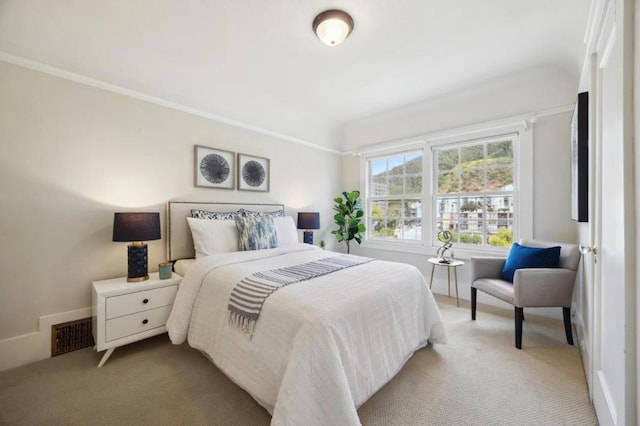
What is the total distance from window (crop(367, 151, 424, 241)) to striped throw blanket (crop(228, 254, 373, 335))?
2190 millimetres

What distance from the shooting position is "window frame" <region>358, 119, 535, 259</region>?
→ 9.50 ft

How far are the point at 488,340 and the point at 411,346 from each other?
3.11ft

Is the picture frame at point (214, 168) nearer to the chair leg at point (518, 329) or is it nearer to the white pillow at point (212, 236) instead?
the white pillow at point (212, 236)

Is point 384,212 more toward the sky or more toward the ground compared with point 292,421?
more toward the sky

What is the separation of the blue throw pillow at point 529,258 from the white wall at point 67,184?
3476 millimetres

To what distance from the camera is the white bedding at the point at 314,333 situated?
3.89ft

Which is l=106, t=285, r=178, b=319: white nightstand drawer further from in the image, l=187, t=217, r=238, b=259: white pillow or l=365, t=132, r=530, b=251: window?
l=365, t=132, r=530, b=251: window

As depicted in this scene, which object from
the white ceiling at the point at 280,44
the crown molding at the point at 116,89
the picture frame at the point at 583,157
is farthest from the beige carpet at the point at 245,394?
the white ceiling at the point at 280,44

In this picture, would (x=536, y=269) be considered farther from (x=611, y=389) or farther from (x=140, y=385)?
(x=140, y=385)

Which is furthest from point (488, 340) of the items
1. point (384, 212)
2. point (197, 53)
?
point (197, 53)

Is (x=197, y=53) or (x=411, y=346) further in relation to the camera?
(x=197, y=53)

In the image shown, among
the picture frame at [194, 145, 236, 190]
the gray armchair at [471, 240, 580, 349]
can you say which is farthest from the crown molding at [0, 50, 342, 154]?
the gray armchair at [471, 240, 580, 349]

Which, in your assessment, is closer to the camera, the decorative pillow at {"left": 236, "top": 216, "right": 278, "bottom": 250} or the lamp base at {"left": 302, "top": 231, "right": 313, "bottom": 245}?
the decorative pillow at {"left": 236, "top": 216, "right": 278, "bottom": 250}

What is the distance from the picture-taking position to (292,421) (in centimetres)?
112
